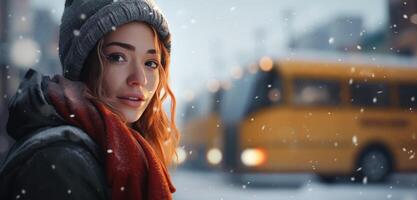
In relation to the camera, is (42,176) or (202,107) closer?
(42,176)

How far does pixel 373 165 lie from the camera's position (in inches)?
501

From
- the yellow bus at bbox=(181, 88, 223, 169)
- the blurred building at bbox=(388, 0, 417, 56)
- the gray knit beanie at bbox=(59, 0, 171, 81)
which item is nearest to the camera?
the gray knit beanie at bbox=(59, 0, 171, 81)

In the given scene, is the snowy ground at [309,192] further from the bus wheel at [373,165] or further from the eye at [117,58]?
the eye at [117,58]

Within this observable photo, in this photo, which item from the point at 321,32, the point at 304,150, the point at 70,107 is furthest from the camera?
the point at 321,32

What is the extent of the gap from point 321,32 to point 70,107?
272 feet

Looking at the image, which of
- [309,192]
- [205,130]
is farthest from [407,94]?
[205,130]

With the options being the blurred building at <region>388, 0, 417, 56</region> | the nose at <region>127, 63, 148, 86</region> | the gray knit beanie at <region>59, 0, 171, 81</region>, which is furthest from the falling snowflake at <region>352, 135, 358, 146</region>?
the blurred building at <region>388, 0, 417, 56</region>

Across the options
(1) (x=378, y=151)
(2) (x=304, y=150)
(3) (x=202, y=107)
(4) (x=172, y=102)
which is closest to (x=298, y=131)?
(2) (x=304, y=150)

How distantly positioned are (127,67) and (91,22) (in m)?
0.15

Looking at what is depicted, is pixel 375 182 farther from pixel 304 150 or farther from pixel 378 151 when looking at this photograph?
pixel 304 150

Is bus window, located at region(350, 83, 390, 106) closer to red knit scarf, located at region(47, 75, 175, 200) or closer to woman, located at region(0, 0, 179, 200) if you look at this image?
woman, located at region(0, 0, 179, 200)

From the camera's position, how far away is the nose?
4.72 ft

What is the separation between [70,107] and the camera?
133cm

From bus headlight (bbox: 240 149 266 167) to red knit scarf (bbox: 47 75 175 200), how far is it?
10.6 meters
